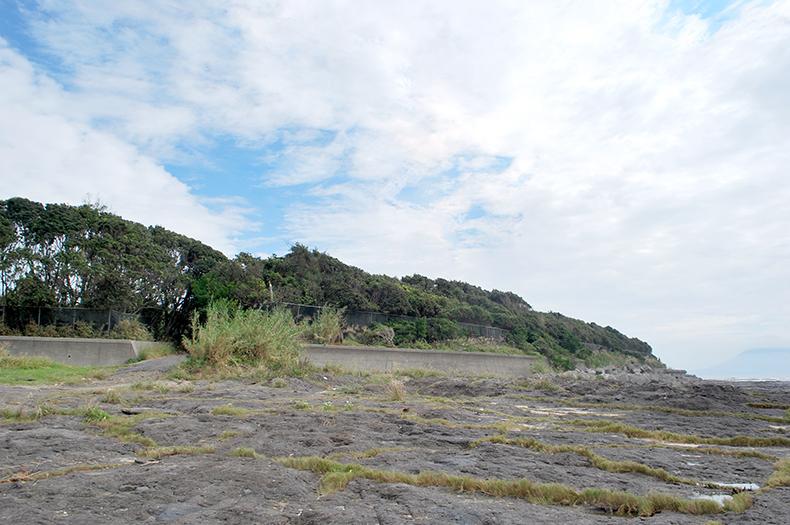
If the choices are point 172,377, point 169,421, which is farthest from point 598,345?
point 169,421

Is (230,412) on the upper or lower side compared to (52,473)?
upper

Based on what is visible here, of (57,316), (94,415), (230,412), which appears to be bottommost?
(94,415)

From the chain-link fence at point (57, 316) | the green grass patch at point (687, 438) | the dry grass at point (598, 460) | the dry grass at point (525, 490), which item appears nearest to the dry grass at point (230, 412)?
the dry grass at point (525, 490)

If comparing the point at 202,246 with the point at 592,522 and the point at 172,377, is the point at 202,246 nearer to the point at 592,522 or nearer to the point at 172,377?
the point at 172,377

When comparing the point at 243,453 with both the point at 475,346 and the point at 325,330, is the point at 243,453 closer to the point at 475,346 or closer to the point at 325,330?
the point at 325,330

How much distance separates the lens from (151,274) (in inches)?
917

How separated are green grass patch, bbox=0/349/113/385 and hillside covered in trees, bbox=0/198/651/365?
17.8 feet

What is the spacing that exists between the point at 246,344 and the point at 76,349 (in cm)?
615

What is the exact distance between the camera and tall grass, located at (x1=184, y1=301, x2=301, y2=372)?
1472 cm

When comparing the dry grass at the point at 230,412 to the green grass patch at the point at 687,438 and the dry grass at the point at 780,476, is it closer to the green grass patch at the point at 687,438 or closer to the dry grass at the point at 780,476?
the green grass patch at the point at 687,438

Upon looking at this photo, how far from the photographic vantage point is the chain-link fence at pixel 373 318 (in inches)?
977

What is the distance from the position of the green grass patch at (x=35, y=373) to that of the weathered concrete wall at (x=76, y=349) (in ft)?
5.16

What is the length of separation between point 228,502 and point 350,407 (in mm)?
5265

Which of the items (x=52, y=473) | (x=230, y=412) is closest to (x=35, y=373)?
(x=230, y=412)
